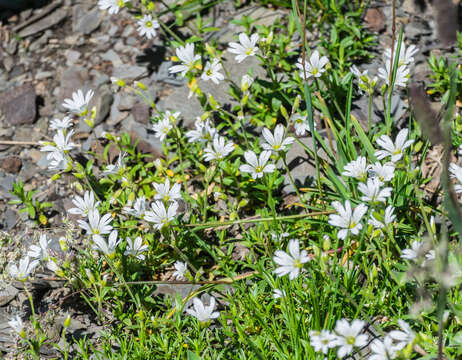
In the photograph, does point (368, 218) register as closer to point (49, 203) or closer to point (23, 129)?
point (49, 203)

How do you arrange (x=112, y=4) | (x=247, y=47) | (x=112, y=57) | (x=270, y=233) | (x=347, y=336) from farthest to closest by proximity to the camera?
(x=112, y=57) < (x=112, y=4) < (x=247, y=47) < (x=270, y=233) < (x=347, y=336)

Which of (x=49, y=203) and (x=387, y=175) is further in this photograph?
(x=49, y=203)

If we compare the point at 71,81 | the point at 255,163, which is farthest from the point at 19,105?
the point at 255,163

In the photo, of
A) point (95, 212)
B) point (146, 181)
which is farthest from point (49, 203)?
point (95, 212)

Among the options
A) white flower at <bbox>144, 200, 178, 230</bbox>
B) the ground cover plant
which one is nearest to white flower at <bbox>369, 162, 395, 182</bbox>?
the ground cover plant

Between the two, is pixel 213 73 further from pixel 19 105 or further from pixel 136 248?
pixel 19 105

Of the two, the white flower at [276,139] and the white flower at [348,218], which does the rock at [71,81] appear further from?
the white flower at [348,218]

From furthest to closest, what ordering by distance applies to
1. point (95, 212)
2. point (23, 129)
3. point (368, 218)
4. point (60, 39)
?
point (60, 39)
point (23, 129)
point (95, 212)
point (368, 218)
